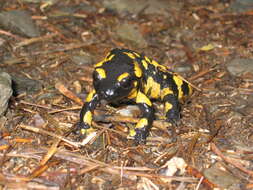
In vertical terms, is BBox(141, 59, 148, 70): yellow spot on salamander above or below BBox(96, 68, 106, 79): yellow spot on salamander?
below

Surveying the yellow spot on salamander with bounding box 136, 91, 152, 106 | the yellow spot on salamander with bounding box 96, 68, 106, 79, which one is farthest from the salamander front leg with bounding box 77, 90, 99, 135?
the yellow spot on salamander with bounding box 136, 91, 152, 106

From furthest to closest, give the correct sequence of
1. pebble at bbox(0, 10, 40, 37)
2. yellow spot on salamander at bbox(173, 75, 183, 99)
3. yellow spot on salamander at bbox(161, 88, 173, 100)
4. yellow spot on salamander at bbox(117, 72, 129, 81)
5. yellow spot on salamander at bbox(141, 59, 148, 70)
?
pebble at bbox(0, 10, 40, 37)
yellow spot on salamander at bbox(173, 75, 183, 99)
yellow spot on salamander at bbox(161, 88, 173, 100)
yellow spot on salamander at bbox(141, 59, 148, 70)
yellow spot on salamander at bbox(117, 72, 129, 81)

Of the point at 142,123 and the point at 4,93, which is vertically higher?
the point at 4,93

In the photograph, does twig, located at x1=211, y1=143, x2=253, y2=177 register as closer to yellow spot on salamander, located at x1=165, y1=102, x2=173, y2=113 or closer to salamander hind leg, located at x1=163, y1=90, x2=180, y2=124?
salamander hind leg, located at x1=163, y1=90, x2=180, y2=124

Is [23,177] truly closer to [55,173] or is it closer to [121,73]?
[55,173]

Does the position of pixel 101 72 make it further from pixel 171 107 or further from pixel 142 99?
pixel 171 107

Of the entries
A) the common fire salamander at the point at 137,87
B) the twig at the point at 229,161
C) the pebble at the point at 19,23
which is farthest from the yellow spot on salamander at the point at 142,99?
the pebble at the point at 19,23

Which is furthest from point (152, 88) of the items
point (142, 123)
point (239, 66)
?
point (239, 66)
